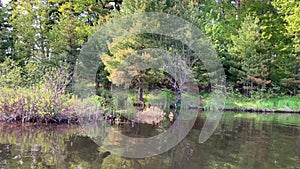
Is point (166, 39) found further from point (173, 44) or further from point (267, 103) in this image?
point (267, 103)

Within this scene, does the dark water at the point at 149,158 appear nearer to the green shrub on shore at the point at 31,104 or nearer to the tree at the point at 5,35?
the green shrub on shore at the point at 31,104

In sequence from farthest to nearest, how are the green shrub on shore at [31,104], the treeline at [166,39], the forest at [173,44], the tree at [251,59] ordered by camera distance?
the tree at [251,59] < the treeline at [166,39] < the forest at [173,44] < the green shrub on shore at [31,104]

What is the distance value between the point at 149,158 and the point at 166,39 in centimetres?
1042

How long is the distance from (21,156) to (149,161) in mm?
2426

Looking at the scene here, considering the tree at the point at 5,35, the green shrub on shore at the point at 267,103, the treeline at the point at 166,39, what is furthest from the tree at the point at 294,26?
the tree at the point at 5,35

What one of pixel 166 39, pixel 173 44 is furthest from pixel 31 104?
pixel 173 44

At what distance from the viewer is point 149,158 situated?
575 centimetres

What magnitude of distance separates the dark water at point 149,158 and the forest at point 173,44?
3.76 meters

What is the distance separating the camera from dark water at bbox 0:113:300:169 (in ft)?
17.3

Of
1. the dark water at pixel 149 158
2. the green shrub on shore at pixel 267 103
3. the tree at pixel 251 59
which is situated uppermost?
the tree at pixel 251 59

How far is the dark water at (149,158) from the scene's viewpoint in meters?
5.26

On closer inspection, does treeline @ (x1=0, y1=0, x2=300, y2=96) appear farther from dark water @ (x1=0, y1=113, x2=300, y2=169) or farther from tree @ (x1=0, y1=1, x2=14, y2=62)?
dark water @ (x1=0, y1=113, x2=300, y2=169)

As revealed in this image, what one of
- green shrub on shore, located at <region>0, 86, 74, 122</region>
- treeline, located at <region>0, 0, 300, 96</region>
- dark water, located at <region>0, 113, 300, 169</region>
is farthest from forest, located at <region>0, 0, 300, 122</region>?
dark water, located at <region>0, 113, 300, 169</region>

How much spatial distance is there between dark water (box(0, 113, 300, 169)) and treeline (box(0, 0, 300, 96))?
6.90 meters
